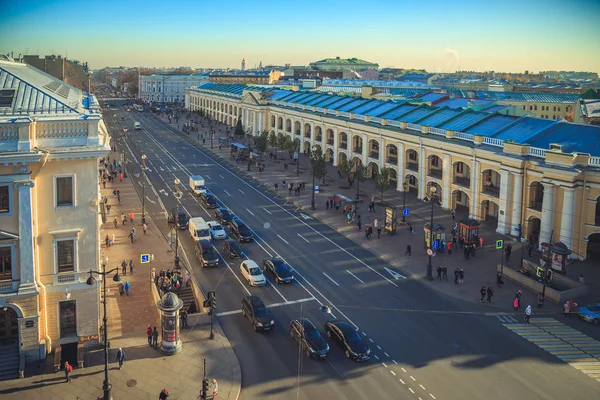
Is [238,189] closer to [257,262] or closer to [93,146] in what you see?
[257,262]

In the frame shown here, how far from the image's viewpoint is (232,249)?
43906 mm

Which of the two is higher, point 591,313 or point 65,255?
point 65,255

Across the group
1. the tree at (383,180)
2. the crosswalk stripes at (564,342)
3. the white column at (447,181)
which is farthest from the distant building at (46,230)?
the white column at (447,181)

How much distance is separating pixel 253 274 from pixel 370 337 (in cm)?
1022

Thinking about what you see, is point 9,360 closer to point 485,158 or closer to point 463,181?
point 485,158

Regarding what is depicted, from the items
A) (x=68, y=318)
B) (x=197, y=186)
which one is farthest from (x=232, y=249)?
(x=197, y=186)

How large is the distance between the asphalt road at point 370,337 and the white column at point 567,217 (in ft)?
44.0

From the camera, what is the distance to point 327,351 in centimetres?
2853

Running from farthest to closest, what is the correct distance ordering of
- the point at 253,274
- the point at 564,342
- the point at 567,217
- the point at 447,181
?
the point at 447,181, the point at 567,217, the point at 253,274, the point at 564,342

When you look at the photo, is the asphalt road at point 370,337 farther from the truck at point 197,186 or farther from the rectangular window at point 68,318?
the truck at point 197,186

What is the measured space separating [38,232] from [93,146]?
184 inches

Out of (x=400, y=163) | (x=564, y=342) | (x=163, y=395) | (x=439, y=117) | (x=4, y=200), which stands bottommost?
(x=564, y=342)

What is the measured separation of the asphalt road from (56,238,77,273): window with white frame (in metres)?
8.80

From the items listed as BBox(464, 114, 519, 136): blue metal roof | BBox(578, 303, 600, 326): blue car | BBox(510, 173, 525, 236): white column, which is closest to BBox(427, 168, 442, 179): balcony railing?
BBox(464, 114, 519, 136): blue metal roof
